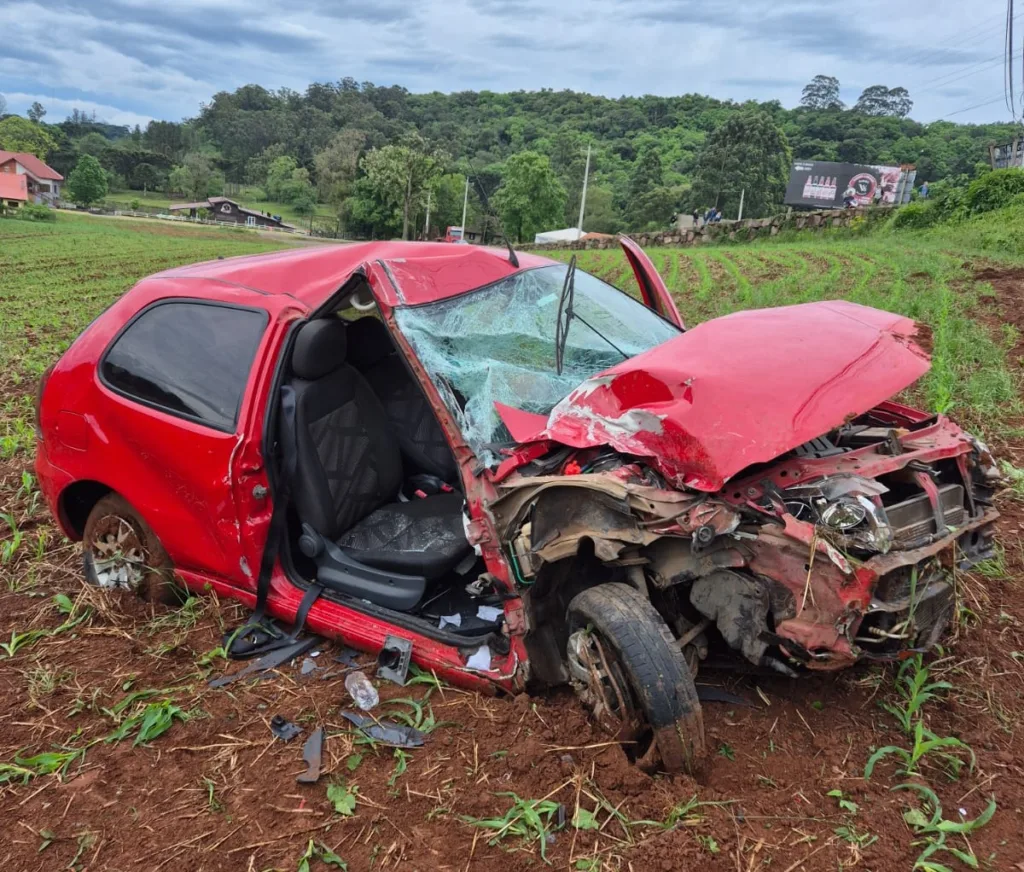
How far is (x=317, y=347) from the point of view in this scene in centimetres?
297

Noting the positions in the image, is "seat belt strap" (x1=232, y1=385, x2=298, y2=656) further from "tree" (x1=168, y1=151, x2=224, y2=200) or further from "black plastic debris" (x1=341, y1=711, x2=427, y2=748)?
"tree" (x1=168, y1=151, x2=224, y2=200)

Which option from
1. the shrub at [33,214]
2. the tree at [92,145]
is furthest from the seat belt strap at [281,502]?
the tree at [92,145]

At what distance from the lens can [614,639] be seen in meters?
2.24

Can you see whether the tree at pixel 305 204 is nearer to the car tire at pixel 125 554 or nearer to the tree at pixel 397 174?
the tree at pixel 397 174

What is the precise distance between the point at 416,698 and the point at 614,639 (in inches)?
34.6

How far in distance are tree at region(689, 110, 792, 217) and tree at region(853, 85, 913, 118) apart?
6599 cm

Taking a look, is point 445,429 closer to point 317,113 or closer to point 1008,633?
point 1008,633

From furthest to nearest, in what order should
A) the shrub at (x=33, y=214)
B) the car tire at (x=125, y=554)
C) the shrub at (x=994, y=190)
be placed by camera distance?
the shrub at (x=33, y=214) → the shrub at (x=994, y=190) → the car tire at (x=125, y=554)

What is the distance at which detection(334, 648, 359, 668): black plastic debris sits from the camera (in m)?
2.95

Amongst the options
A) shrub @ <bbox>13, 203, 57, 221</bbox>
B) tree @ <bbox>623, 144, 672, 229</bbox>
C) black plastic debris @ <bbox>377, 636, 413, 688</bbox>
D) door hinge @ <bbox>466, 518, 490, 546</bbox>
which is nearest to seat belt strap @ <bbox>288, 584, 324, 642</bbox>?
black plastic debris @ <bbox>377, 636, 413, 688</bbox>

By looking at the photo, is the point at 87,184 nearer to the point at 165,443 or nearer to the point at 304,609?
the point at 165,443

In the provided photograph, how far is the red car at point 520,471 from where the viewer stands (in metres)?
2.20

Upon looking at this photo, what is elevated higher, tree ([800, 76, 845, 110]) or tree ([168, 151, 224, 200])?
tree ([800, 76, 845, 110])

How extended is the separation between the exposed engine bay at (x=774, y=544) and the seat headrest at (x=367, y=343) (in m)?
1.54
